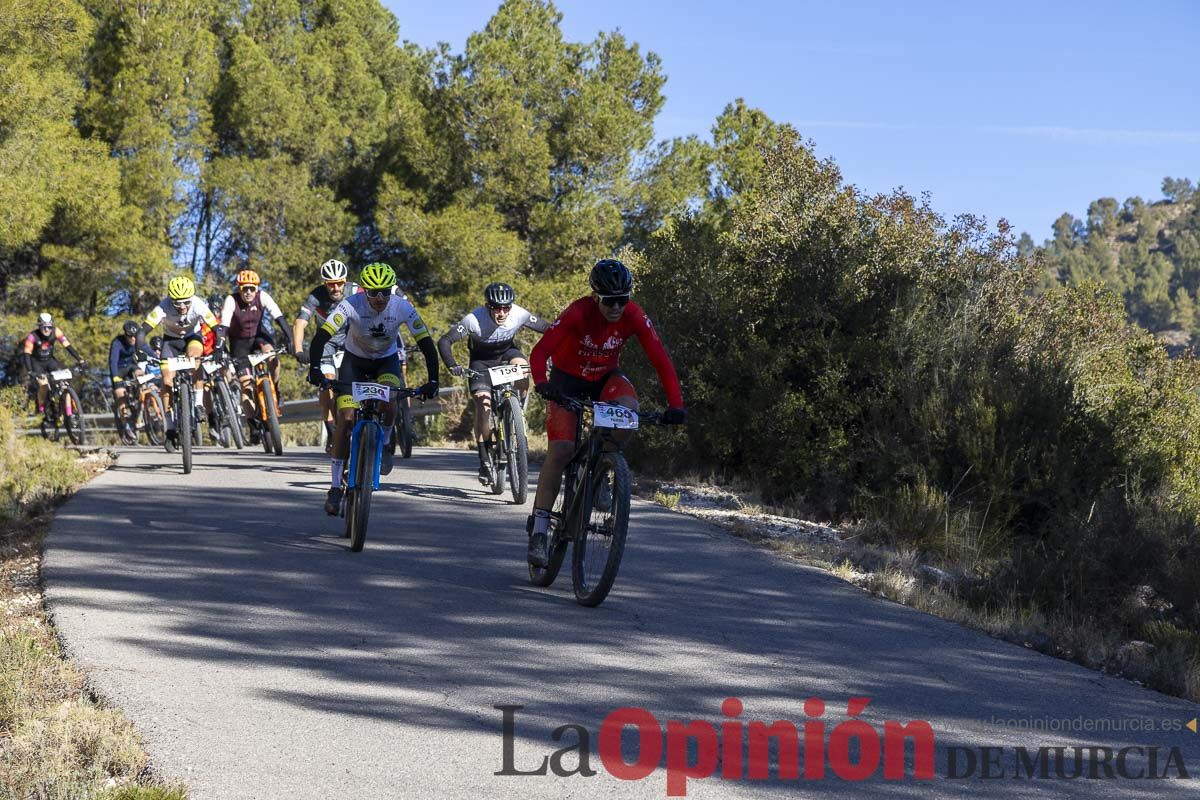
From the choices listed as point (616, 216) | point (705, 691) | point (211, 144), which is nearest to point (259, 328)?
point (705, 691)

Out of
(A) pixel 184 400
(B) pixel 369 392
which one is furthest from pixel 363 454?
(A) pixel 184 400

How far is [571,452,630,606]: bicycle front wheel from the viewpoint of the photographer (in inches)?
292

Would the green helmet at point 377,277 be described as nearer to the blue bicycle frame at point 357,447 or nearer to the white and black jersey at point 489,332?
the blue bicycle frame at point 357,447

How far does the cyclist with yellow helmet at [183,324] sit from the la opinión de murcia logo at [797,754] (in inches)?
409

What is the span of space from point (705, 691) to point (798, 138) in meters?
16.0

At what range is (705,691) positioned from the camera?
6.12 m

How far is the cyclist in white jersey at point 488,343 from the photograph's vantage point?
12016mm

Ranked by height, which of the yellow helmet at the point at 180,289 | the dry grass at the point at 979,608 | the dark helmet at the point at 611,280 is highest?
the yellow helmet at the point at 180,289

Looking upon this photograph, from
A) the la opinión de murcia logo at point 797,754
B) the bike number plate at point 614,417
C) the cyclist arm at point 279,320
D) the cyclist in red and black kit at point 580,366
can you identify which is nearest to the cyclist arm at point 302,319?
the cyclist arm at point 279,320

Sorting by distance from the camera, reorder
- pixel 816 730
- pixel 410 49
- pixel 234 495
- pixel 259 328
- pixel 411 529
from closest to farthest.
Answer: pixel 816 730 < pixel 411 529 < pixel 234 495 < pixel 259 328 < pixel 410 49

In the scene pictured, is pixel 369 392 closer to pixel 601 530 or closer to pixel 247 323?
pixel 601 530

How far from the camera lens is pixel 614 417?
7590 mm

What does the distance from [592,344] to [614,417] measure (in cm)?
75

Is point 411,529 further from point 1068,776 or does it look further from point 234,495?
point 1068,776
